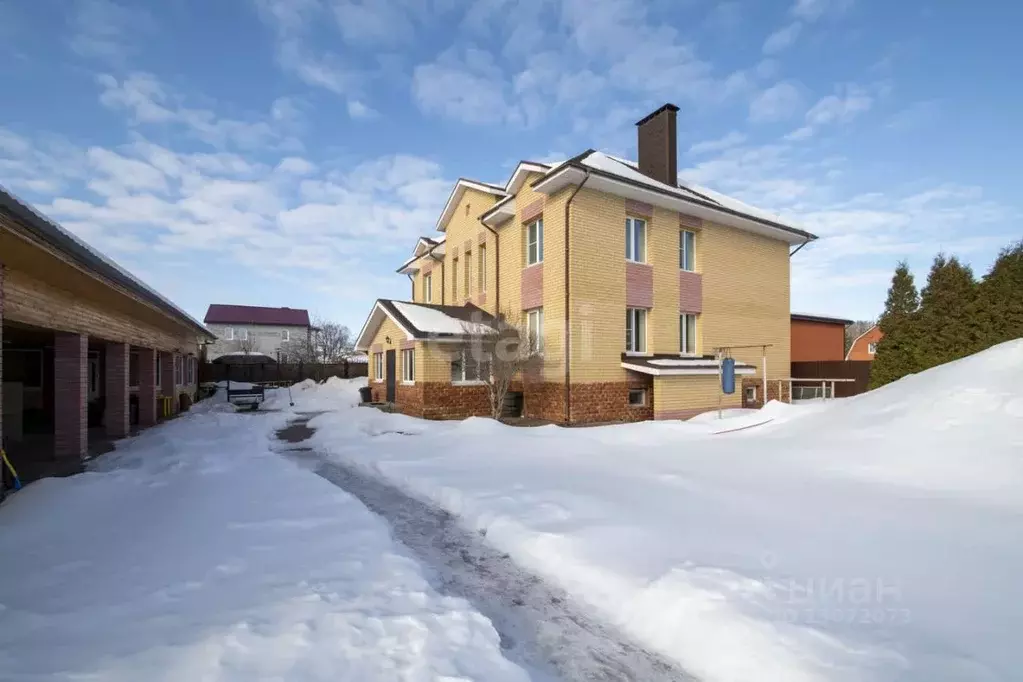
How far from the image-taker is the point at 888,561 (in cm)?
402

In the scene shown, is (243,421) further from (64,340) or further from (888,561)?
(888,561)

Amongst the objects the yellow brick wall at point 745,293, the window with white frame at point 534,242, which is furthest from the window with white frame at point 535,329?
the yellow brick wall at point 745,293

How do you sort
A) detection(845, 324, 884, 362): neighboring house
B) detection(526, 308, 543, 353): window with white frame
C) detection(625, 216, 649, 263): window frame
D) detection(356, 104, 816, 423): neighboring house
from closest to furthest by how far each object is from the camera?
detection(356, 104, 816, 423): neighboring house
detection(526, 308, 543, 353): window with white frame
detection(625, 216, 649, 263): window frame
detection(845, 324, 884, 362): neighboring house

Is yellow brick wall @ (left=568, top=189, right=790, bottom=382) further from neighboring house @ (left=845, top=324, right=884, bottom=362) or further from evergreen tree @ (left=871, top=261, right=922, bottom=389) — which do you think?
neighboring house @ (left=845, top=324, right=884, bottom=362)

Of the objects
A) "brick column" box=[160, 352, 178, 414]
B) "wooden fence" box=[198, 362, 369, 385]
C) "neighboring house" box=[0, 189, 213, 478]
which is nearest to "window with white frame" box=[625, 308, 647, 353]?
"neighboring house" box=[0, 189, 213, 478]

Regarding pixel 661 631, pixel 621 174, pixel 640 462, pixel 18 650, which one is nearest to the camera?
pixel 18 650

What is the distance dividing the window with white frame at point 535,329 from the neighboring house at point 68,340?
9.52m

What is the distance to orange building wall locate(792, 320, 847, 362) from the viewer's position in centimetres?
2252

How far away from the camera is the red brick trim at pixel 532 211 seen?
589 inches

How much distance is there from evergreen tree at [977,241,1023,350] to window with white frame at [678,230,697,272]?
24.4 feet

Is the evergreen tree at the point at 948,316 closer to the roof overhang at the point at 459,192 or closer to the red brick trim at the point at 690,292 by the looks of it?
the red brick trim at the point at 690,292

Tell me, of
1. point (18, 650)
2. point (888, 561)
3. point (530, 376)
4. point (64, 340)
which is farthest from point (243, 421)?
point (888, 561)

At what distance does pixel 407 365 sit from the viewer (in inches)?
672

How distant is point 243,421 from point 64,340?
617 centimetres
